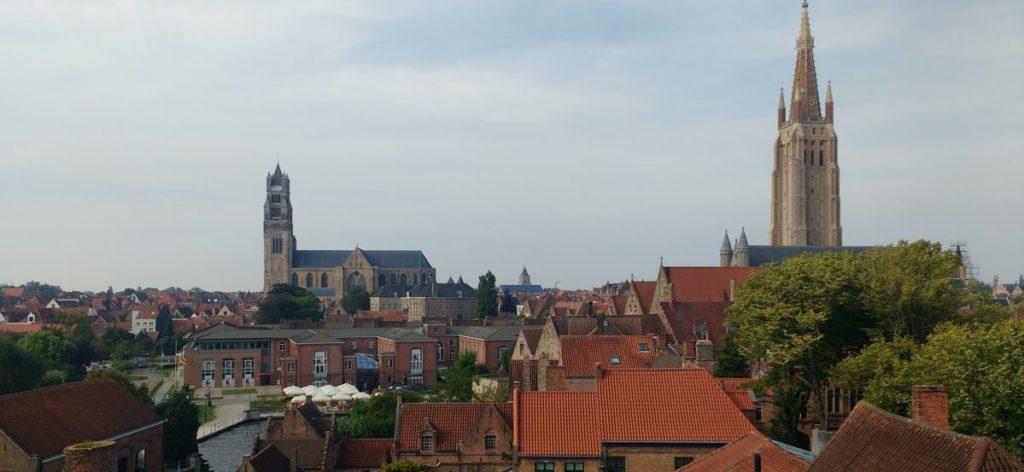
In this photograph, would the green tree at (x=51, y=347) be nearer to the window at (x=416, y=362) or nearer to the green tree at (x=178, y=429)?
the window at (x=416, y=362)

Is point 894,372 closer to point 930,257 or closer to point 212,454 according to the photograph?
point 930,257

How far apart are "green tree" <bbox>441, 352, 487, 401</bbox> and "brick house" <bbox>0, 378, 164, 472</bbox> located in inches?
1062

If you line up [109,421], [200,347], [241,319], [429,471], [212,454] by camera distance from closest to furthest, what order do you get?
[429,471] < [109,421] < [212,454] < [200,347] < [241,319]

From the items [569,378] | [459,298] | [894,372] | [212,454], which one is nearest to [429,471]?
[569,378]

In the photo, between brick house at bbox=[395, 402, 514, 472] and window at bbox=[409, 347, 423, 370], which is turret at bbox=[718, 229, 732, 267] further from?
brick house at bbox=[395, 402, 514, 472]

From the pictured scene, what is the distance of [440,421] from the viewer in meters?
39.9

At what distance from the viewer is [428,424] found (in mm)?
39312

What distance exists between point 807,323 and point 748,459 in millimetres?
18407

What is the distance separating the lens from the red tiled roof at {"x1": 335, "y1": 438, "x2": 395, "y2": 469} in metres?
44.6

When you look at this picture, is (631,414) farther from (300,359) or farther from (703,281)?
(300,359)

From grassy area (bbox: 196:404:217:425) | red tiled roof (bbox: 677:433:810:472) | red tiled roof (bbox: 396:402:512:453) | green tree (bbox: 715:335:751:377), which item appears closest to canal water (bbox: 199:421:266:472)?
grassy area (bbox: 196:404:217:425)

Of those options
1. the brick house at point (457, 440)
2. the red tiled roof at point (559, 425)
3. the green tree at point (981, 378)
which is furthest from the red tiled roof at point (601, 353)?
the green tree at point (981, 378)

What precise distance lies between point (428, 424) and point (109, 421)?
14.9 m

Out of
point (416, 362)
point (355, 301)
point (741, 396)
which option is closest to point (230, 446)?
point (416, 362)
